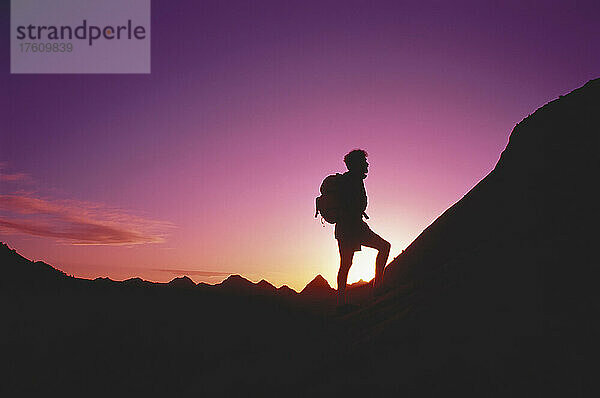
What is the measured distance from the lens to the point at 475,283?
26.3ft

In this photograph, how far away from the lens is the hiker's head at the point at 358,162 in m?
8.80

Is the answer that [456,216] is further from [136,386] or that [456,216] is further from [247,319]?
[136,386]

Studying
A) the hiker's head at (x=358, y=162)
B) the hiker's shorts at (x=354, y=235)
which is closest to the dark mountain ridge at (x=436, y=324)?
the hiker's shorts at (x=354, y=235)

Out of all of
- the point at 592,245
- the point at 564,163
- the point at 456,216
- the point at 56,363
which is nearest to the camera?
the point at 592,245

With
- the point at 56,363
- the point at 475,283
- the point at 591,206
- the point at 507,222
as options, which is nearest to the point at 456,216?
the point at 507,222

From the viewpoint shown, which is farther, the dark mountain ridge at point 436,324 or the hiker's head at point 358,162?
the hiker's head at point 358,162

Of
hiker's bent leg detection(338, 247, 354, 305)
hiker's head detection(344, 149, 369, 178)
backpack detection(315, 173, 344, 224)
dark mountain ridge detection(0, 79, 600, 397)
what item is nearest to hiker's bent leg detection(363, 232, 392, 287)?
hiker's bent leg detection(338, 247, 354, 305)

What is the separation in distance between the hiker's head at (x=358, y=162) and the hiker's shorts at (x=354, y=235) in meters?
1.04

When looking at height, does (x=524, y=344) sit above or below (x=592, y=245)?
below

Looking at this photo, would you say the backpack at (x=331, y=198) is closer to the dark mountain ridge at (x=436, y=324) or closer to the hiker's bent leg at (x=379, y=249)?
the hiker's bent leg at (x=379, y=249)

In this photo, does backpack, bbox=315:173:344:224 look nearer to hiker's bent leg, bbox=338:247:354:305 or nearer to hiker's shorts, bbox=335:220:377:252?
hiker's shorts, bbox=335:220:377:252

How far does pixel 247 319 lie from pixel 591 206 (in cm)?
851

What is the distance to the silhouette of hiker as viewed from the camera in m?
8.77

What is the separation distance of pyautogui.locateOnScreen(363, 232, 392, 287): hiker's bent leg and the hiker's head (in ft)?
4.31
